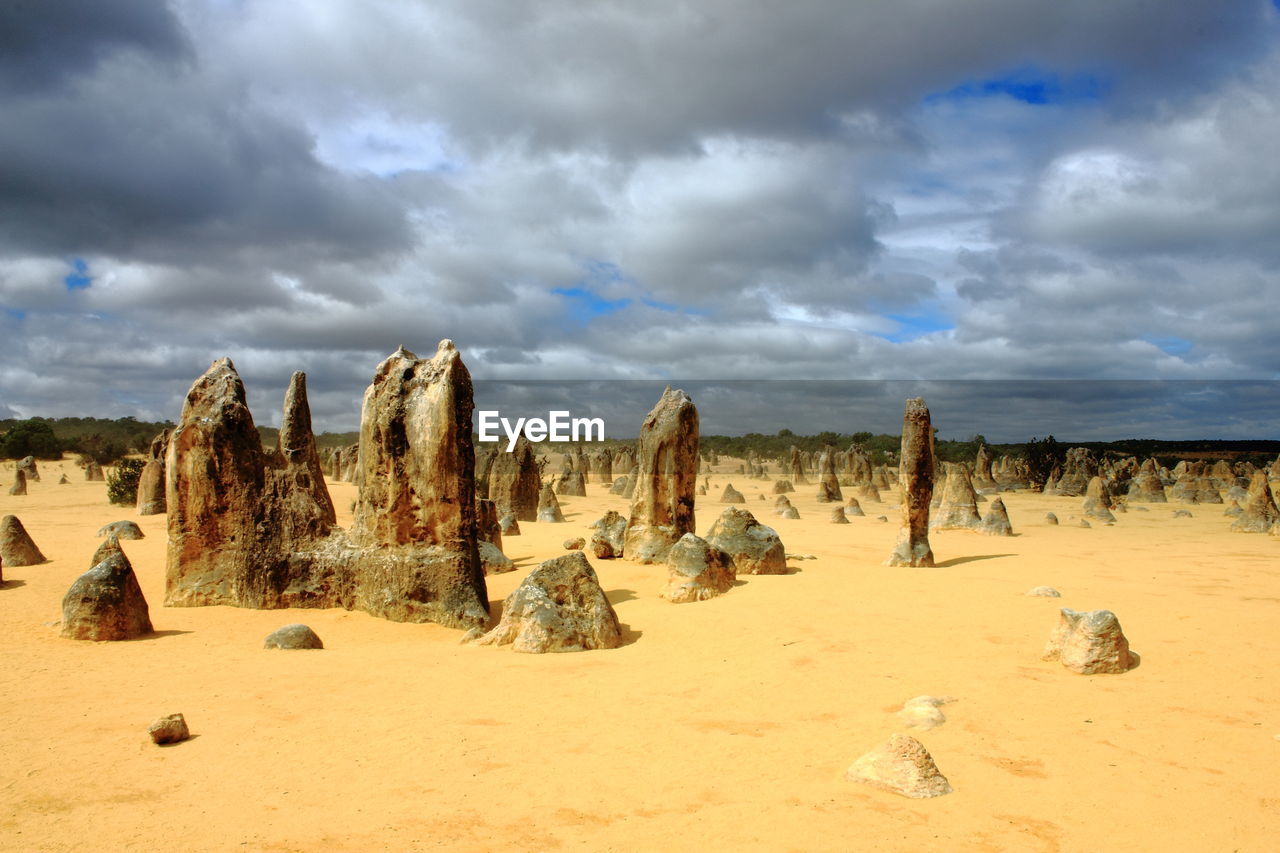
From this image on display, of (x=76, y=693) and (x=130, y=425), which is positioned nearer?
(x=76, y=693)

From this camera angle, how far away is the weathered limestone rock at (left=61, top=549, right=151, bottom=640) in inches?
319

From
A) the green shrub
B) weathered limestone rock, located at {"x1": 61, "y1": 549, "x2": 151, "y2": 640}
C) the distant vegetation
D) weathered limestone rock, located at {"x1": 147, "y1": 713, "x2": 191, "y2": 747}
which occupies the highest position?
the distant vegetation

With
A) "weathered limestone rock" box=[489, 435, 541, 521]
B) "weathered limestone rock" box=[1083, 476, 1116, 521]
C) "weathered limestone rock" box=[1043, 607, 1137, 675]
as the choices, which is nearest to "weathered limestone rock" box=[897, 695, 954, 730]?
"weathered limestone rock" box=[1043, 607, 1137, 675]

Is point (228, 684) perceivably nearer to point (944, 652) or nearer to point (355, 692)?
point (355, 692)

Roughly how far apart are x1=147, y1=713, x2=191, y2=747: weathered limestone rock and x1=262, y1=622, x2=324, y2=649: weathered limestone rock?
9.04ft

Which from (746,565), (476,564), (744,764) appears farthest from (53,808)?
(746,565)

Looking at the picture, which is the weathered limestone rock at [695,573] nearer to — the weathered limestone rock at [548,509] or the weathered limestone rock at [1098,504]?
the weathered limestone rock at [548,509]

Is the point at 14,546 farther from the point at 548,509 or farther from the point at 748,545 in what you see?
the point at 548,509

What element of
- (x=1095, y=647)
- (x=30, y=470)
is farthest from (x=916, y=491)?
(x=30, y=470)

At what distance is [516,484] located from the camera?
21.9 meters

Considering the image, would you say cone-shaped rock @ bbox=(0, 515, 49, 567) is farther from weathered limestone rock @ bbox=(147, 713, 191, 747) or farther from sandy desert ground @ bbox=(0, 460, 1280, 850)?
weathered limestone rock @ bbox=(147, 713, 191, 747)

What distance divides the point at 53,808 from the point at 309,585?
5.76 m

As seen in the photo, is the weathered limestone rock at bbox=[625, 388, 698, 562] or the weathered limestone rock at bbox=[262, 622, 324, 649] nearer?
the weathered limestone rock at bbox=[262, 622, 324, 649]

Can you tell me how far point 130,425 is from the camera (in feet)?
234
